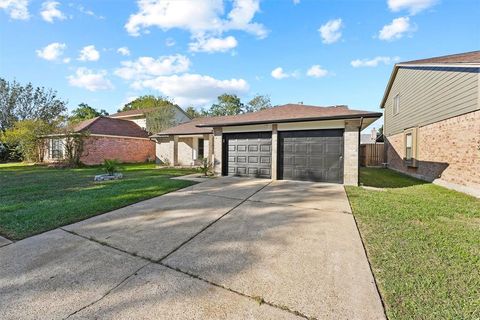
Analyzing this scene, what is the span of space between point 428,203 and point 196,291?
6225 millimetres

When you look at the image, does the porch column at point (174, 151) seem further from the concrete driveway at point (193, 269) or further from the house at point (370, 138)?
the house at point (370, 138)

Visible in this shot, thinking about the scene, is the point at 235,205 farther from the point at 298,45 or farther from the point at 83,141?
the point at 83,141

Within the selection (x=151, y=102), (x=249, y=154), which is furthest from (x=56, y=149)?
(x=151, y=102)

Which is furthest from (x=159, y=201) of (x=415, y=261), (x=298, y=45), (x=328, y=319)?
(x=298, y=45)

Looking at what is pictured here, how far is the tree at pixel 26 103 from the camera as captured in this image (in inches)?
902

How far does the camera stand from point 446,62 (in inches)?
319

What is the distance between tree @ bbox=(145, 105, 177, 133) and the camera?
78.3 feet

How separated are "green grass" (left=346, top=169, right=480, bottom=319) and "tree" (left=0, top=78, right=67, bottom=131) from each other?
29146mm

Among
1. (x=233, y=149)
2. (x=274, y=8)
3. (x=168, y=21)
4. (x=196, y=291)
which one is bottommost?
(x=196, y=291)

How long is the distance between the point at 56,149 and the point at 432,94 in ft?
77.8

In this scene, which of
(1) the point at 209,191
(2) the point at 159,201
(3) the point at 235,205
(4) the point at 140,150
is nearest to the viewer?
(3) the point at 235,205

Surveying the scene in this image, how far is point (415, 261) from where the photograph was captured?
274cm

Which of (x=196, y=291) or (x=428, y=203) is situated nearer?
(x=196, y=291)

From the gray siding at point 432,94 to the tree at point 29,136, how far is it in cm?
2248
